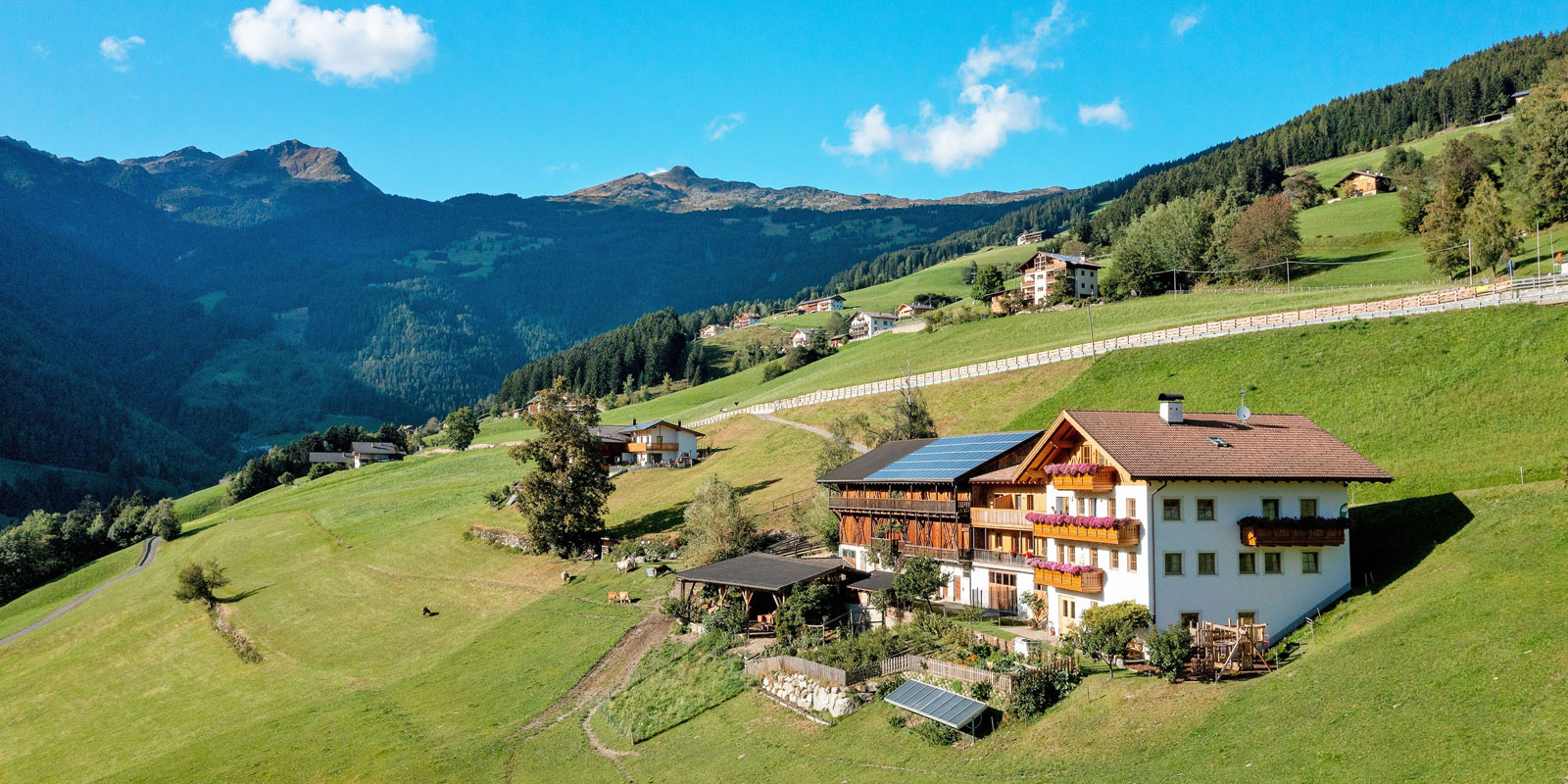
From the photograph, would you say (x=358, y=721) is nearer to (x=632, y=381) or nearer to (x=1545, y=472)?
(x=1545, y=472)

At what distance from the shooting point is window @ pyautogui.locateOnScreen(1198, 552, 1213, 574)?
33.3 metres

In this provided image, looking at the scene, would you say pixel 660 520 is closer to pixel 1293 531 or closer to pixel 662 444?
pixel 662 444

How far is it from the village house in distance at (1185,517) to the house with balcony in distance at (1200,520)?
51 mm

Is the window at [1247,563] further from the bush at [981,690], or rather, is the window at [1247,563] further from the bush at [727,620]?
the bush at [727,620]

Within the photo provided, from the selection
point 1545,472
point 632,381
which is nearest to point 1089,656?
point 1545,472

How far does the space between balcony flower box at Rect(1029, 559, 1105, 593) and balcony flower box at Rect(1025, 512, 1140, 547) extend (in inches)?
46.7

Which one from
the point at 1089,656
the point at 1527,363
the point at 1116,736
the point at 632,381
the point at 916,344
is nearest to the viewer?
the point at 1116,736

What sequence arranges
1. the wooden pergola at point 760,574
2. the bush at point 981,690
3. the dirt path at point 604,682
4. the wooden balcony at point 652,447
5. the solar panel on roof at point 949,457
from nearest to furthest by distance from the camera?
the bush at point 981,690, the dirt path at point 604,682, the wooden pergola at point 760,574, the solar panel on roof at point 949,457, the wooden balcony at point 652,447

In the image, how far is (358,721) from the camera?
46.1 metres

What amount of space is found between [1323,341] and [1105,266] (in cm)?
8409

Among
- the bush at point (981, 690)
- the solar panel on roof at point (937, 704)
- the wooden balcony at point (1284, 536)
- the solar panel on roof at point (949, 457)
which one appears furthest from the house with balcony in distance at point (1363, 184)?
the solar panel on roof at point (937, 704)

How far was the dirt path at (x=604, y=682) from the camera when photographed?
40.8 meters

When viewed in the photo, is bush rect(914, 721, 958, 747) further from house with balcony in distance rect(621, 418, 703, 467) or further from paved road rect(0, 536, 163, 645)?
paved road rect(0, 536, 163, 645)

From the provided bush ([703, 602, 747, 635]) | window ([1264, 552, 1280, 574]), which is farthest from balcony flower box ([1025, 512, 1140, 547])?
bush ([703, 602, 747, 635])
